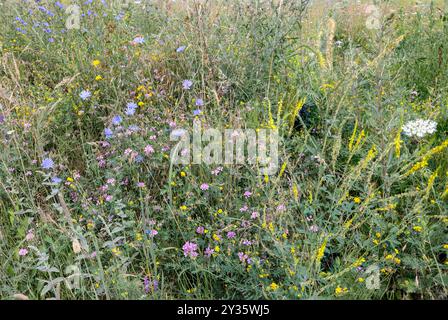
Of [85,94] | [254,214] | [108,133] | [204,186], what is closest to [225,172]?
[204,186]

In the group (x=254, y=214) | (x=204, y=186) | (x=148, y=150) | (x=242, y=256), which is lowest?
(x=242, y=256)

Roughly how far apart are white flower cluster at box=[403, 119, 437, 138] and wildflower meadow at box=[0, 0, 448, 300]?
1cm

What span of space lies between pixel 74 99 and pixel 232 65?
3.47 feet

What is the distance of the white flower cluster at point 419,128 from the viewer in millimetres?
2172

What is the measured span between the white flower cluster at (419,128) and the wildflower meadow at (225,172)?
1 cm

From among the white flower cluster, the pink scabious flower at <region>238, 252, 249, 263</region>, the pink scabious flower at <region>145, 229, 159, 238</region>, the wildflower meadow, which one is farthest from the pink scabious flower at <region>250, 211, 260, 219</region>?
the white flower cluster

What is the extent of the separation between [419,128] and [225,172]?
1011 millimetres

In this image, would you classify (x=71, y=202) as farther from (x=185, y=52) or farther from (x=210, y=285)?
(x=185, y=52)

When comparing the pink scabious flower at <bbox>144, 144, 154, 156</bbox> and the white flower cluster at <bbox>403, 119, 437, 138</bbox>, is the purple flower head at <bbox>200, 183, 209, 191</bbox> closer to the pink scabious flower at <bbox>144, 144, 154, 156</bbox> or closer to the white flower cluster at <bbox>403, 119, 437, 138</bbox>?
the pink scabious flower at <bbox>144, 144, 154, 156</bbox>

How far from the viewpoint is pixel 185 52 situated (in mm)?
2912

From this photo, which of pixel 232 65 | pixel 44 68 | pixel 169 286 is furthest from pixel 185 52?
pixel 169 286

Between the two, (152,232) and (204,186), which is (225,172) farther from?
(152,232)

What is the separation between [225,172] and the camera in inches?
83.2

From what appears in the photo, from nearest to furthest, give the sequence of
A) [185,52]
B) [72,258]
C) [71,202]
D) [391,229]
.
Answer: [391,229] → [72,258] → [71,202] → [185,52]
